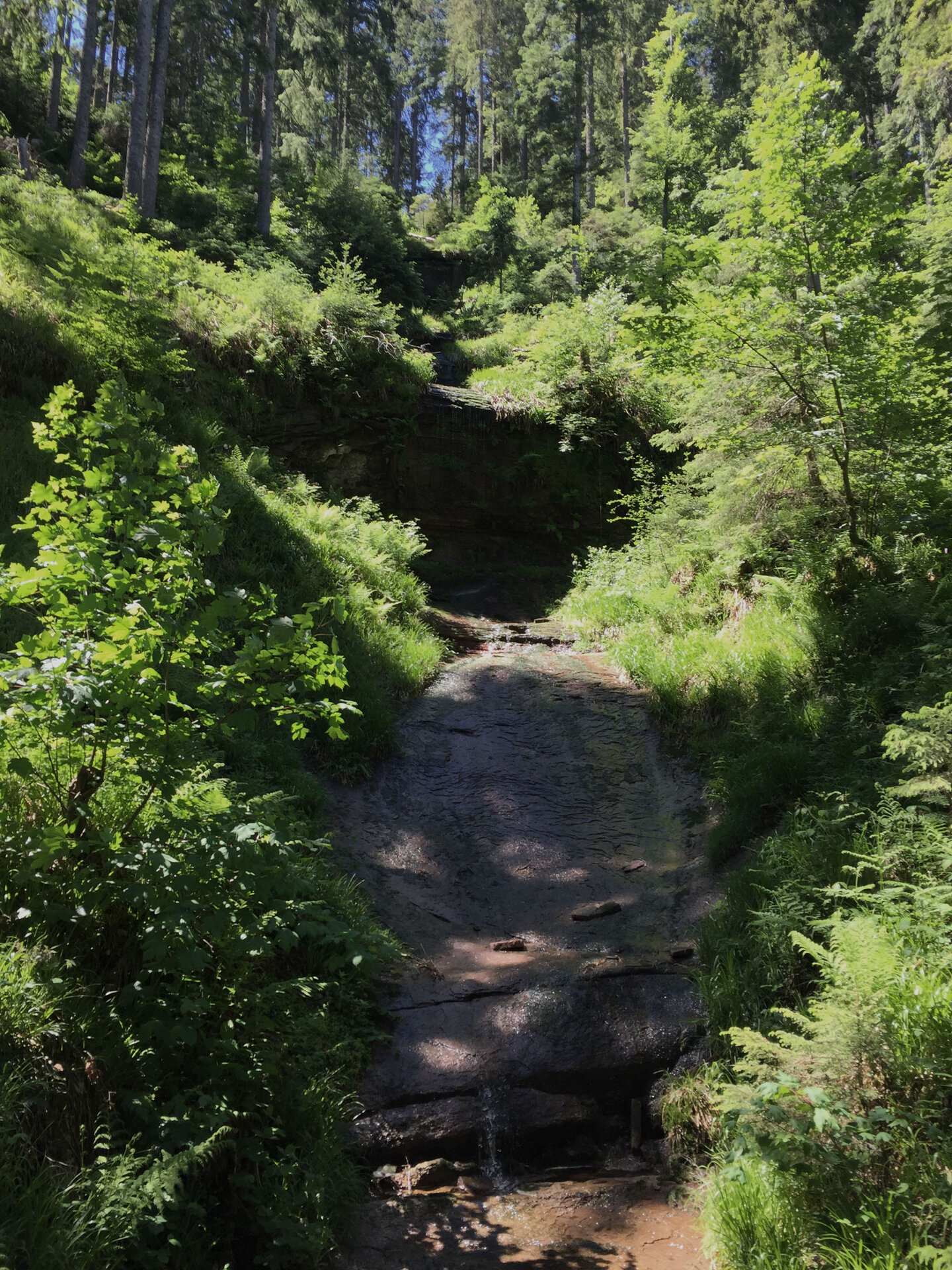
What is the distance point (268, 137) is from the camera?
2262cm

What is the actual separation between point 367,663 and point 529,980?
4.47 m

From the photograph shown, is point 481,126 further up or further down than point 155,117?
further up

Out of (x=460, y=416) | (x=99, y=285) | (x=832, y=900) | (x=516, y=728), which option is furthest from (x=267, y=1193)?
(x=460, y=416)

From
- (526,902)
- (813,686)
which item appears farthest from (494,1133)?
(813,686)

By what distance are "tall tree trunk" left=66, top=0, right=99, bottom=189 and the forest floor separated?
19.5 metres

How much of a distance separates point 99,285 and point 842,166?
358 inches

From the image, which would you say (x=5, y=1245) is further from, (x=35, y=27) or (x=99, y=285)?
(x=35, y=27)

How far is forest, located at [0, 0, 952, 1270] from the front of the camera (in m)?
2.79

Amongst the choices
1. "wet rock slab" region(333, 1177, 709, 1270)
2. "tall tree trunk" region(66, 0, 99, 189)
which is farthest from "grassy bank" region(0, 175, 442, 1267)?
"tall tree trunk" region(66, 0, 99, 189)

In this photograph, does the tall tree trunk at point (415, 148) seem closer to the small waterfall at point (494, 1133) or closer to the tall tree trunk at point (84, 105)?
the tall tree trunk at point (84, 105)

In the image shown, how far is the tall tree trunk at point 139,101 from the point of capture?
16797 mm

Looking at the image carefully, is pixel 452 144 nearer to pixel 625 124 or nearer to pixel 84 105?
pixel 625 124

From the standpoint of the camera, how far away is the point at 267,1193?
117 inches

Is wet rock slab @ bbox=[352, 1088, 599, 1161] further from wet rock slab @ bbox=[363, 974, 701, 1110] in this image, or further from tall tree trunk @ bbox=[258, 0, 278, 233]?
tall tree trunk @ bbox=[258, 0, 278, 233]
